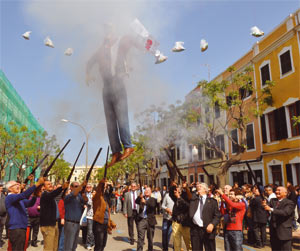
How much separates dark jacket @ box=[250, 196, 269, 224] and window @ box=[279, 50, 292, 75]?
1093 cm

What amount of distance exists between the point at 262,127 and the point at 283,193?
A: 14.4 m

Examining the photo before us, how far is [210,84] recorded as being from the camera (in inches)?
630

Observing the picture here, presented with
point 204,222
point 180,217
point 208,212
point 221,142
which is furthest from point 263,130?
point 204,222

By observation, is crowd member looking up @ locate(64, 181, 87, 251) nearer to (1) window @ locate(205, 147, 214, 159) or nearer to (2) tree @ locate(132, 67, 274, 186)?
(2) tree @ locate(132, 67, 274, 186)

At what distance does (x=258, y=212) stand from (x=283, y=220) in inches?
141

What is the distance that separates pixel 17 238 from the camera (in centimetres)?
522

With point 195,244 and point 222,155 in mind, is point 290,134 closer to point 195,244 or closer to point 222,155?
point 222,155

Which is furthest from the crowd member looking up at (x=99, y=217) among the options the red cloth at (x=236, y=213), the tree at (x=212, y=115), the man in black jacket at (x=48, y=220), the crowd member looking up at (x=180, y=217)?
the tree at (x=212, y=115)

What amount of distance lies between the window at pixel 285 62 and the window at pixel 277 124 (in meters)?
2.39

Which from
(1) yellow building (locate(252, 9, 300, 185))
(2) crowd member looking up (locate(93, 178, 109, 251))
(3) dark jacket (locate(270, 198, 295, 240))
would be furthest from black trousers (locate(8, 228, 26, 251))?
(1) yellow building (locate(252, 9, 300, 185))

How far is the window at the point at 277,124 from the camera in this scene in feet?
56.7

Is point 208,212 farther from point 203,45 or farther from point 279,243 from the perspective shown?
point 203,45

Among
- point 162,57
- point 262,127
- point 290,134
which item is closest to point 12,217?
point 162,57

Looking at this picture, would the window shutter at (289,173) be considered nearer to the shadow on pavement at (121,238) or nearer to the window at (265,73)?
the window at (265,73)
